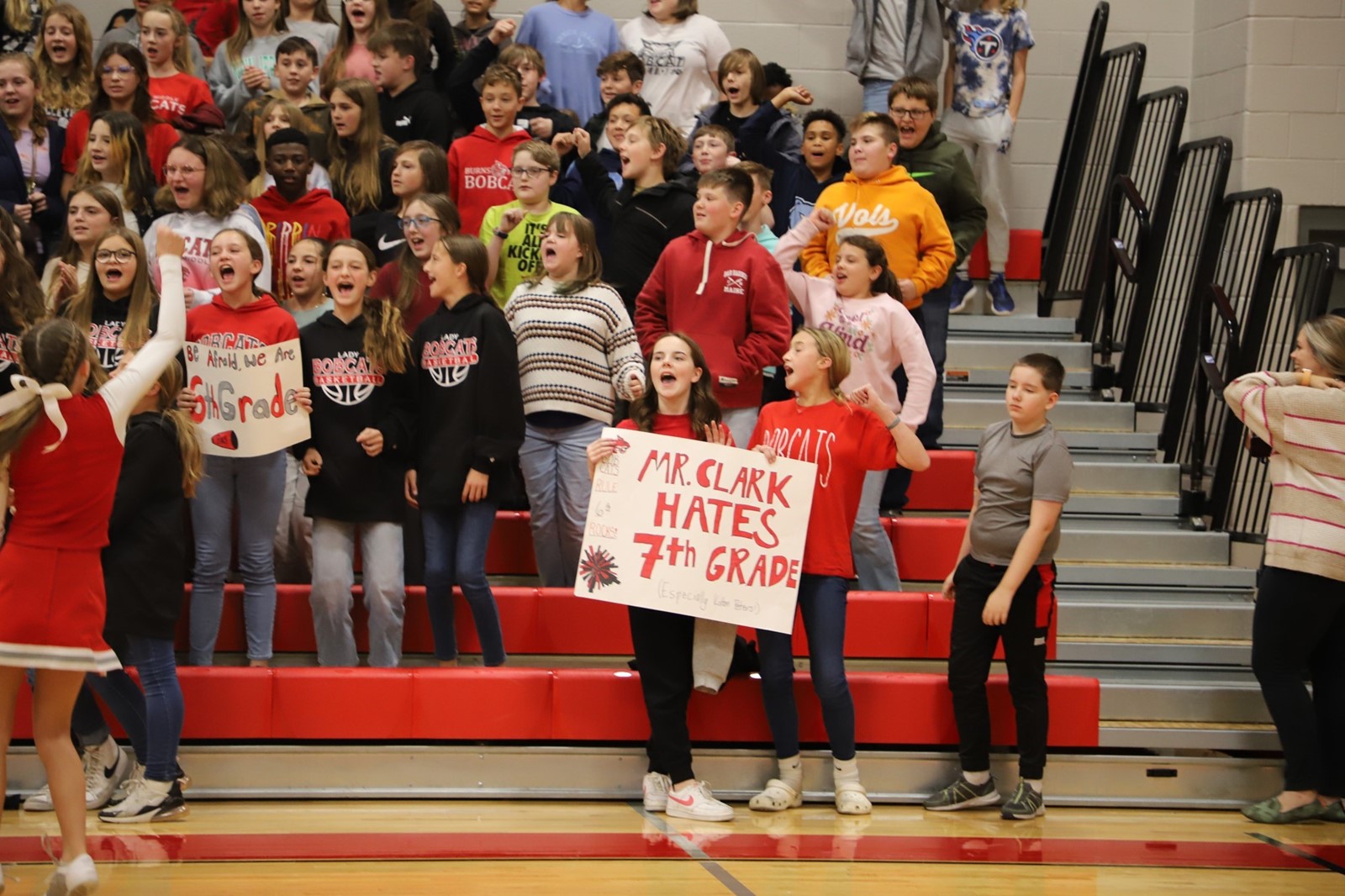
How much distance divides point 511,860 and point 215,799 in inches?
46.2

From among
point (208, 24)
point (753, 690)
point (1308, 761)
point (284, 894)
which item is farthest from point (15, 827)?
point (208, 24)

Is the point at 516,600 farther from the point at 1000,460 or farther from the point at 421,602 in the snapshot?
the point at 1000,460

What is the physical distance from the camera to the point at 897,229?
6.03 m

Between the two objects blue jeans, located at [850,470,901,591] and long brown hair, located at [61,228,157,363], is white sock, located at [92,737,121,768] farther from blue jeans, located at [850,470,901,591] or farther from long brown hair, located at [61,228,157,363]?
blue jeans, located at [850,470,901,591]

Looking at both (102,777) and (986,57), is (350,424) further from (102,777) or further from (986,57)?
(986,57)

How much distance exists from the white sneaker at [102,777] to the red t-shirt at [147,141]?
294 centimetres

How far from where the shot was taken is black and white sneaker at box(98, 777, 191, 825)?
4.39 metres

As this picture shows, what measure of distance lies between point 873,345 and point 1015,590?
1.15m

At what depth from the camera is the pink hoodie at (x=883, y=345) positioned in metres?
5.27

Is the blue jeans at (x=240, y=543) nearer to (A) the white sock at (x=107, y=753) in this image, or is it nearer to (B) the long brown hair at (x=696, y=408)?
(A) the white sock at (x=107, y=753)

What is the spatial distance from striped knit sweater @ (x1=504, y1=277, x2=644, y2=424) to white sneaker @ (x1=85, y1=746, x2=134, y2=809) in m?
1.78

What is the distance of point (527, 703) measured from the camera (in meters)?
4.82

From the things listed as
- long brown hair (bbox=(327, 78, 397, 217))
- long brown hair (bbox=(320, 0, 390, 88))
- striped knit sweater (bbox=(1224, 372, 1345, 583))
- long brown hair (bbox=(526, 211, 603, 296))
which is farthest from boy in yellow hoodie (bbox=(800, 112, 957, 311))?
long brown hair (bbox=(320, 0, 390, 88))

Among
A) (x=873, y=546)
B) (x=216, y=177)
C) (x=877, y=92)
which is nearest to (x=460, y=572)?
(x=873, y=546)
